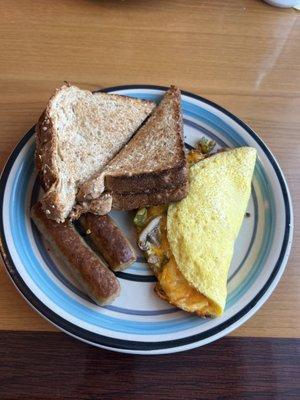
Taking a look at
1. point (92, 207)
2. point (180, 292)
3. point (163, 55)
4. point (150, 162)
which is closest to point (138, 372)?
point (180, 292)

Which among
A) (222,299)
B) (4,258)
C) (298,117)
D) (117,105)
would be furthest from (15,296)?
(298,117)

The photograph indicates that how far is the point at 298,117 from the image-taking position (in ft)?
5.10

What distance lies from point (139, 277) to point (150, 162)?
0.32 metres

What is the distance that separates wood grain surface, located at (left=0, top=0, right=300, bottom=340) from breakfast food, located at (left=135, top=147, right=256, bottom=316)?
217 mm

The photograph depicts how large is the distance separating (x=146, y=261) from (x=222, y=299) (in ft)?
0.75

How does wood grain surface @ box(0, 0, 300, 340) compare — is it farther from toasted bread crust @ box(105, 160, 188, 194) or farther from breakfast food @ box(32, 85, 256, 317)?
toasted bread crust @ box(105, 160, 188, 194)

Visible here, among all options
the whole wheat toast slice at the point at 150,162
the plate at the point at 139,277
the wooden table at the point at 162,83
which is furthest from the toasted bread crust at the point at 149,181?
the wooden table at the point at 162,83

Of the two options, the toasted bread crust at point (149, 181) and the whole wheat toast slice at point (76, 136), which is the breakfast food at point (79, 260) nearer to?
the whole wheat toast slice at point (76, 136)

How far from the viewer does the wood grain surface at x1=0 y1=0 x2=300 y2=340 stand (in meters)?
1.51

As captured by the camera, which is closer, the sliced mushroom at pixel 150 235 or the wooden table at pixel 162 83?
the wooden table at pixel 162 83

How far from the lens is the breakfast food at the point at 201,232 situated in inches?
44.1

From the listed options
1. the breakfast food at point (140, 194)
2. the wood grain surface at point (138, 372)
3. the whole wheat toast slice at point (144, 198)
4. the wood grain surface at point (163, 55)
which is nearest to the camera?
the wood grain surface at point (138, 372)

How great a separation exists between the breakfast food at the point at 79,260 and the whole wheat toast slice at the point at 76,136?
0.03 m

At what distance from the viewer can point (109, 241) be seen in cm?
113
